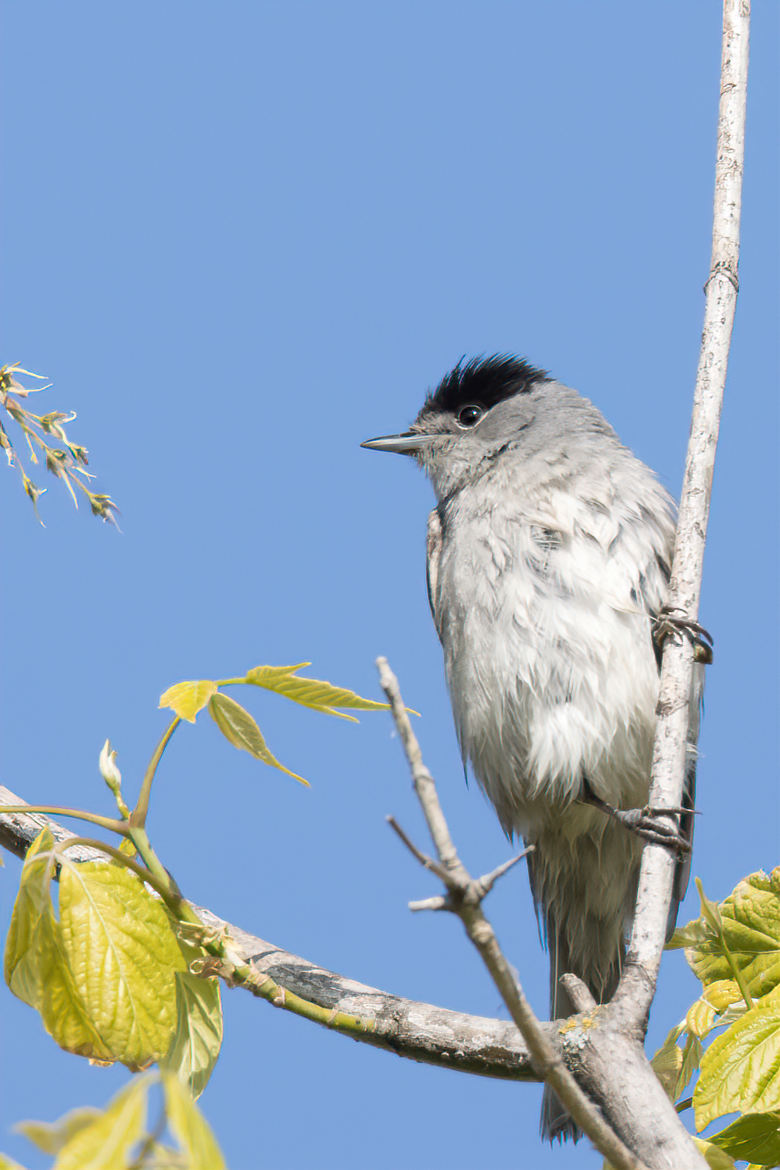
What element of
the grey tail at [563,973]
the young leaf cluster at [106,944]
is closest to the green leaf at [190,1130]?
the young leaf cluster at [106,944]

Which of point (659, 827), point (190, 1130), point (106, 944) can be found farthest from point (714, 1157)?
point (190, 1130)

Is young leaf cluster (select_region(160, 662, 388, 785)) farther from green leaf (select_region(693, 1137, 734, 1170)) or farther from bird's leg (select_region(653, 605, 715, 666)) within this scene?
bird's leg (select_region(653, 605, 715, 666))

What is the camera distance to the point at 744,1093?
68.2 inches

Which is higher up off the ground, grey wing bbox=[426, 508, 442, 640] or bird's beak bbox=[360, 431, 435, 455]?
bird's beak bbox=[360, 431, 435, 455]

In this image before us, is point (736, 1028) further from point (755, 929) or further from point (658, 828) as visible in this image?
point (658, 828)

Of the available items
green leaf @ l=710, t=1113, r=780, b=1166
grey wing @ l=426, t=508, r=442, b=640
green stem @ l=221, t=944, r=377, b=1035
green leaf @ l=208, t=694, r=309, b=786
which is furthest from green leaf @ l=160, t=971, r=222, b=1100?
grey wing @ l=426, t=508, r=442, b=640

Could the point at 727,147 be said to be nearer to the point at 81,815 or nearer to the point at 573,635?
the point at 573,635

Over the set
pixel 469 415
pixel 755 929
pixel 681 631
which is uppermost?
pixel 469 415

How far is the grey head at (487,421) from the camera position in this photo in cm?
519

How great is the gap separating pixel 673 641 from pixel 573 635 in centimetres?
99

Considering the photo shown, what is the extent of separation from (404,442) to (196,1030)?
410 centimetres

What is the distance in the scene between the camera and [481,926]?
133 centimetres

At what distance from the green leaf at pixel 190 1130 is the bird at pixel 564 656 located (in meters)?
3.11

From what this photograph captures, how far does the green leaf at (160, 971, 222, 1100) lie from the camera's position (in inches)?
78.6
